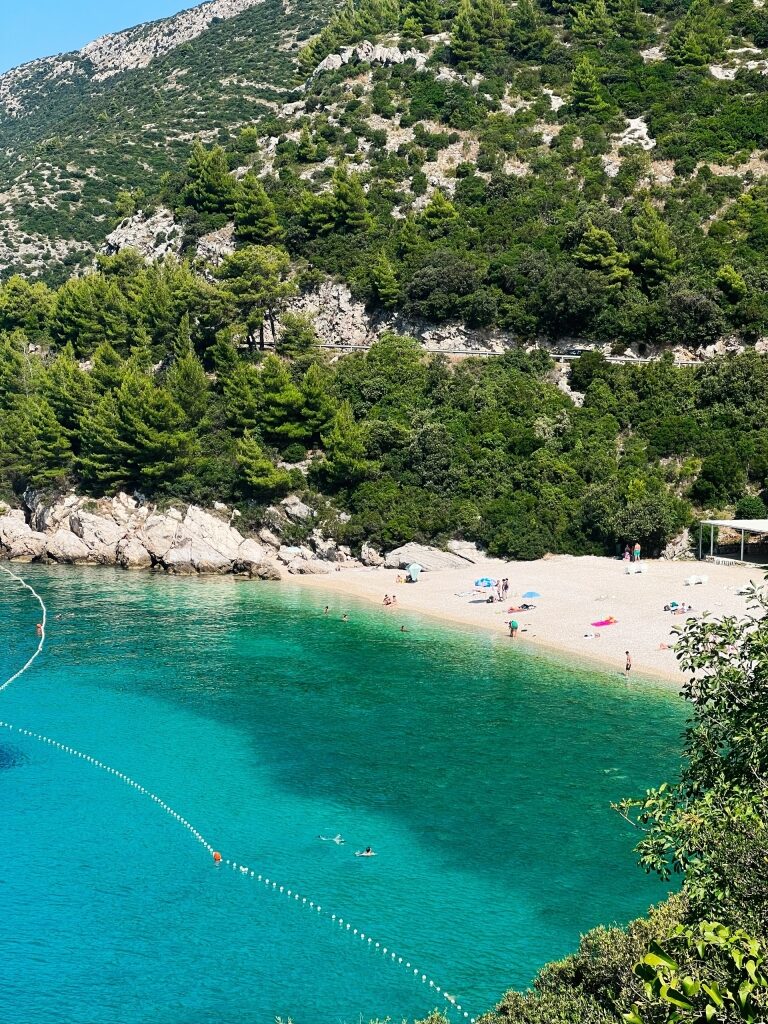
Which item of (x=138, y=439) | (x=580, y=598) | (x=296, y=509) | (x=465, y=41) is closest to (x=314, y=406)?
(x=296, y=509)

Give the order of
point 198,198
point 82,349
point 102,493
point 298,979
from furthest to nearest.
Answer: point 198,198, point 82,349, point 102,493, point 298,979

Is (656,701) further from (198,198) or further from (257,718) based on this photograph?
(198,198)

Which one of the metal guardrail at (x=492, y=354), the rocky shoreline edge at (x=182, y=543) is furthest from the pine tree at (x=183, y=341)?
the rocky shoreline edge at (x=182, y=543)

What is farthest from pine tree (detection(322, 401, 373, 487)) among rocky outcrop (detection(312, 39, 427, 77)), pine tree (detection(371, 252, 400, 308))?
rocky outcrop (detection(312, 39, 427, 77))

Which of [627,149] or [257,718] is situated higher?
[627,149]

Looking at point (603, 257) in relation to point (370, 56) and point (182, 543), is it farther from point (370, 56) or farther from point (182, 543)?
point (370, 56)

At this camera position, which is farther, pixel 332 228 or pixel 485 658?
pixel 332 228

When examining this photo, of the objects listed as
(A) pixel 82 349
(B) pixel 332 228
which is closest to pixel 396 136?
(B) pixel 332 228

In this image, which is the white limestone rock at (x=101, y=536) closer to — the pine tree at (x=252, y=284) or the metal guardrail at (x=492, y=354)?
the pine tree at (x=252, y=284)
